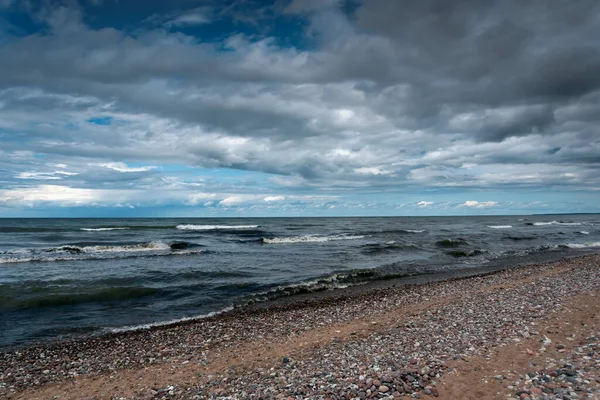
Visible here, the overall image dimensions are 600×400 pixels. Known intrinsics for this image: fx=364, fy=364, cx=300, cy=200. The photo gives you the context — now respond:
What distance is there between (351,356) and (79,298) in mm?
13315

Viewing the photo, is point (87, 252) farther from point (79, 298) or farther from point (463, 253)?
point (463, 253)


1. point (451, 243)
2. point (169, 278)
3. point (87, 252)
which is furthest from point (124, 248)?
point (451, 243)

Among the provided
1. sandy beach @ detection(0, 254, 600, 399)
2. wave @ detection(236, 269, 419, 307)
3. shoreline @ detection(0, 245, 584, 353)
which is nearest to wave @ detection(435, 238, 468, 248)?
shoreline @ detection(0, 245, 584, 353)

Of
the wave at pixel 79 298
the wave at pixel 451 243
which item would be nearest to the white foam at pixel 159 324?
the wave at pixel 79 298

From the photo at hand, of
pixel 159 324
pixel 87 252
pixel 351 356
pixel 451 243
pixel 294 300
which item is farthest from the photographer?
pixel 451 243

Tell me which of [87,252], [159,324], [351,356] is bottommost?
[159,324]

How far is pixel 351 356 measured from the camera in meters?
8.04

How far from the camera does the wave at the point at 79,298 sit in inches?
588

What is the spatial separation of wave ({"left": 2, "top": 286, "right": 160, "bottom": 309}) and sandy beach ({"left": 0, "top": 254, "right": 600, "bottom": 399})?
543 centimetres

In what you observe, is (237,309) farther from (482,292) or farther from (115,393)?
(482,292)

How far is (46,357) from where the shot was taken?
31.0 ft

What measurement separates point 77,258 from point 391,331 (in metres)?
27.1

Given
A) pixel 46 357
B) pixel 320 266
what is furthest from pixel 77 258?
pixel 46 357

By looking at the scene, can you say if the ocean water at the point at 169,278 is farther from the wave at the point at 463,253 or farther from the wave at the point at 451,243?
the wave at the point at 451,243
